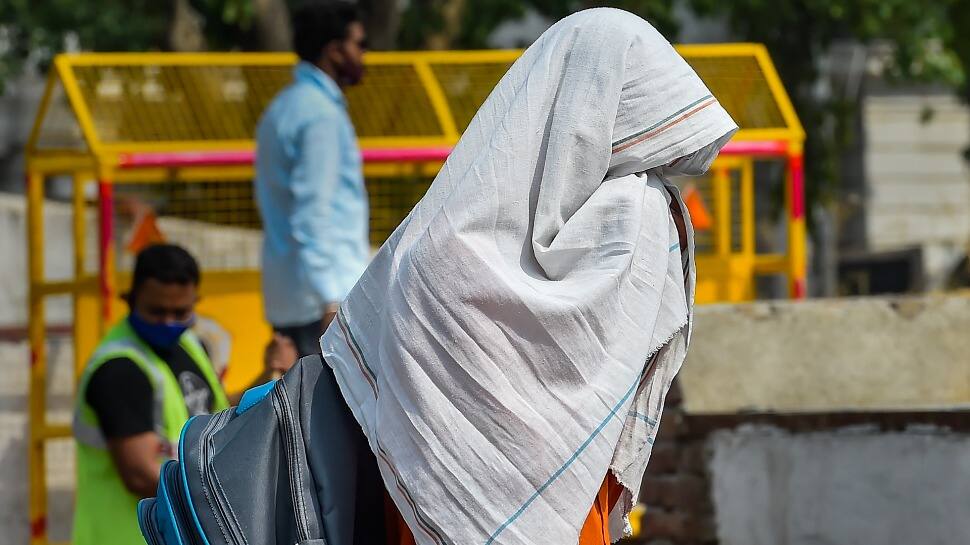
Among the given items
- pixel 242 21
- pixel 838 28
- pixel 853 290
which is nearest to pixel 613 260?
pixel 242 21

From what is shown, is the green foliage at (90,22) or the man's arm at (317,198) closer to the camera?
the man's arm at (317,198)

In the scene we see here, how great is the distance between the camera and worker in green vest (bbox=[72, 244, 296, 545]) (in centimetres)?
404

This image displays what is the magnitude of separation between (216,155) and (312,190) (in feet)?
7.24

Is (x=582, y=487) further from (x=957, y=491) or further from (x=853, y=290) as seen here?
(x=853, y=290)

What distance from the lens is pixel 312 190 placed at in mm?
4875

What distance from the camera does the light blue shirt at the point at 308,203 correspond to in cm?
483

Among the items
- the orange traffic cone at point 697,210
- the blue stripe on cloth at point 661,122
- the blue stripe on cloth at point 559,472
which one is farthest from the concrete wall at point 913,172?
the blue stripe on cloth at point 559,472

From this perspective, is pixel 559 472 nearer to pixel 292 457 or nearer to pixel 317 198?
pixel 292 457

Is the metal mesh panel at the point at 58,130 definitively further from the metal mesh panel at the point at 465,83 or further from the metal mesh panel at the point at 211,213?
the metal mesh panel at the point at 465,83

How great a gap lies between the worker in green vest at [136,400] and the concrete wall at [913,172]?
21.1 meters

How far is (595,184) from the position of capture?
8.21 feet

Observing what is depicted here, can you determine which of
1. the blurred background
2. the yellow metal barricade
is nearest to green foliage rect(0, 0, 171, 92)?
the blurred background

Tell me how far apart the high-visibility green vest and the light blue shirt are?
68 centimetres

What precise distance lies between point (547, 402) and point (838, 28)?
45.5ft
